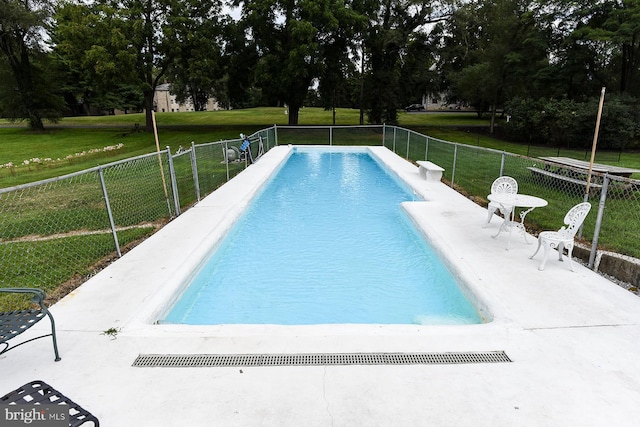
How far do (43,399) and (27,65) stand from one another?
1473 inches

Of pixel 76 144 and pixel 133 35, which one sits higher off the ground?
pixel 133 35

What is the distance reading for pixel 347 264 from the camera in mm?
5508

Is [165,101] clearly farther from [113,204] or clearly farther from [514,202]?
[514,202]

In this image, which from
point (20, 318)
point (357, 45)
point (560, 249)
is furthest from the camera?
point (357, 45)

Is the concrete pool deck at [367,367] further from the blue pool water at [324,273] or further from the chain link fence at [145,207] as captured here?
the chain link fence at [145,207]

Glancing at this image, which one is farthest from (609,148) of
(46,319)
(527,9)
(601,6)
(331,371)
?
(46,319)

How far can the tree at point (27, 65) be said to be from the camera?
1004 inches


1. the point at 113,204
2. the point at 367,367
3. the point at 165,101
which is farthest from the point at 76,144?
the point at 165,101

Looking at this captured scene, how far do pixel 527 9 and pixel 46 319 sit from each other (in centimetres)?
2862

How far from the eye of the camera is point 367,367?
2875mm

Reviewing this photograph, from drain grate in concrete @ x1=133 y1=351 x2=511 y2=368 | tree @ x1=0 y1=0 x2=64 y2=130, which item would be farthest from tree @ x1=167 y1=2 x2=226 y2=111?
drain grate in concrete @ x1=133 y1=351 x2=511 y2=368

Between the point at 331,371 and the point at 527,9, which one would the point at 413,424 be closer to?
the point at 331,371

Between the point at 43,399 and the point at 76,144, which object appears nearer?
the point at 43,399

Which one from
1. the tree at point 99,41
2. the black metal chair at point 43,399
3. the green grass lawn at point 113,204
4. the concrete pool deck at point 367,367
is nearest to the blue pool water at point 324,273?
the concrete pool deck at point 367,367
